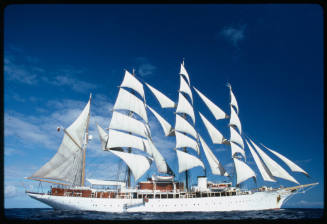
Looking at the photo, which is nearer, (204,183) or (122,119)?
(204,183)

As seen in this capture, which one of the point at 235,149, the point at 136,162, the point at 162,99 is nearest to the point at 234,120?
the point at 235,149

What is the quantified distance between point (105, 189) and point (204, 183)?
13.5 m

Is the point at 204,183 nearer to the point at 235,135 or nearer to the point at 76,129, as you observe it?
the point at 235,135

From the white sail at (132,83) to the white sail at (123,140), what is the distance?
8124 millimetres

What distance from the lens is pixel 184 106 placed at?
40156 millimetres

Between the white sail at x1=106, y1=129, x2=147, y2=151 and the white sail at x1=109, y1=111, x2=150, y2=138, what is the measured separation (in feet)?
3.43

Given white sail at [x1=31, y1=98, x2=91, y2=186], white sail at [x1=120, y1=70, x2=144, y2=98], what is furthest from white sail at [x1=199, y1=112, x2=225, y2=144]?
white sail at [x1=31, y1=98, x2=91, y2=186]

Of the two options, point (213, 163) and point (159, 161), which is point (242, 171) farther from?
point (159, 161)

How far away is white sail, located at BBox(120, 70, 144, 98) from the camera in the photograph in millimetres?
40062

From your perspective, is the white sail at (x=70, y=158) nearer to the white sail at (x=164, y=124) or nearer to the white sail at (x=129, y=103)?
the white sail at (x=129, y=103)

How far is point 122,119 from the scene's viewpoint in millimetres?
37938

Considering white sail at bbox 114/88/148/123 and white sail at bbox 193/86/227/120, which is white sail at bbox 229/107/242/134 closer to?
white sail at bbox 193/86/227/120

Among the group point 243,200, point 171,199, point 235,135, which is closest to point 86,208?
point 171,199
